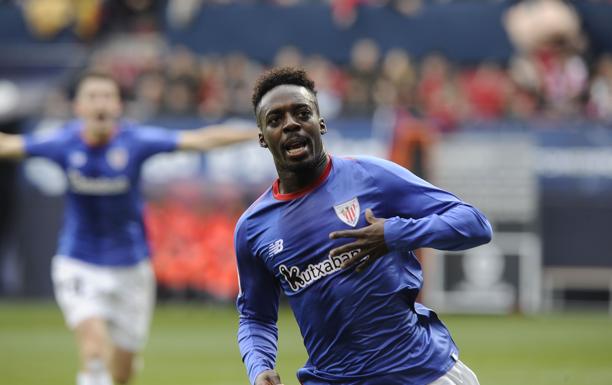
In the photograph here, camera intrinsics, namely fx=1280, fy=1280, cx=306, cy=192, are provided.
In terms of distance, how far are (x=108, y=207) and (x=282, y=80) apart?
477 cm

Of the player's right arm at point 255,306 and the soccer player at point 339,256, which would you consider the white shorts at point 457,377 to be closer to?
the soccer player at point 339,256

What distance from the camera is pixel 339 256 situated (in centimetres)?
552

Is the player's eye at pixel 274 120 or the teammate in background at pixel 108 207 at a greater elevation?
the player's eye at pixel 274 120

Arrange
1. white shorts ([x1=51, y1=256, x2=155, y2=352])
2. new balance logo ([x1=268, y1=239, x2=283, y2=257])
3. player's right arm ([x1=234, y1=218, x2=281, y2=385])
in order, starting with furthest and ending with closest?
white shorts ([x1=51, y1=256, x2=155, y2=352]) < player's right arm ([x1=234, y1=218, x2=281, y2=385]) < new balance logo ([x1=268, y1=239, x2=283, y2=257])

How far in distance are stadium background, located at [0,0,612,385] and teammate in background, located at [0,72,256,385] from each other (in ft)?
17.8

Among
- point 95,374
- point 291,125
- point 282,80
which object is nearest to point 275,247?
point 291,125

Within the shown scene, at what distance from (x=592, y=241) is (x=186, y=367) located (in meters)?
7.75

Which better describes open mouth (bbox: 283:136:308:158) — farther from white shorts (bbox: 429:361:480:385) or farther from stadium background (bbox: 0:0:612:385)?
stadium background (bbox: 0:0:612:385)

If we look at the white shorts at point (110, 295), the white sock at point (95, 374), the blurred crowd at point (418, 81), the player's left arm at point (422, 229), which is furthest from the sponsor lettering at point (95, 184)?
the blurred crowd at point (418, 81)

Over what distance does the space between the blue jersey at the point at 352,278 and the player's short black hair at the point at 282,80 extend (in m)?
0.40

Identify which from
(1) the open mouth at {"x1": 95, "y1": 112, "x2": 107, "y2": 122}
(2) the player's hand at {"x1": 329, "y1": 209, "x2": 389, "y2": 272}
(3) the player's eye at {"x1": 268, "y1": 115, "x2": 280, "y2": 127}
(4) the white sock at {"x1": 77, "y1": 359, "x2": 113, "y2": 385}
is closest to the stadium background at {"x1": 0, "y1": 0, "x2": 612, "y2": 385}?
(1) the open mouth at {"x1": 95, "y1": 112, "x2": 107, "y2": 122}

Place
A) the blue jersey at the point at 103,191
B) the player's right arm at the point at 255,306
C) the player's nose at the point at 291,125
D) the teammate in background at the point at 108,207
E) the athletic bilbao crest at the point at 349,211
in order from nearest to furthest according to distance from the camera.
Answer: the player's nose at the point at 291,125 → the athletic bilbao crest at the point at 349,211 → the player's right arm at the point at 255,306 → the teammate in background at the point at 108,207 → the blue jersey at the point at 103,191

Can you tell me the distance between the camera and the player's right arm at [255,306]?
5840 mm

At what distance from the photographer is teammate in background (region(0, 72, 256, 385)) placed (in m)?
9.99
